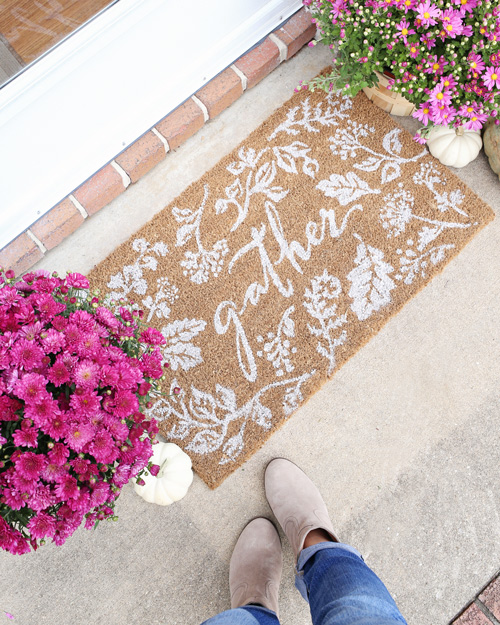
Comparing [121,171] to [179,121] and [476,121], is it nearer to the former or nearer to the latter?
[179,121]

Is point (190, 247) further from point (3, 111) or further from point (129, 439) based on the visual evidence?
point (129, 439)

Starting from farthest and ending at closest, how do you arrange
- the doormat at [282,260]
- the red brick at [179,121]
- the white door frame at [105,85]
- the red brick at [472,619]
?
the red brick at [179,121]
the doormat at [282,260]
the red brick at [472,619]
the white door frame at [105,85]

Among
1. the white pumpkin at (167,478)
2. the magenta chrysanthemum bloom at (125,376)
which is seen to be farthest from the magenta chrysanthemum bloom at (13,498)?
the white pumpkin at (167,478)

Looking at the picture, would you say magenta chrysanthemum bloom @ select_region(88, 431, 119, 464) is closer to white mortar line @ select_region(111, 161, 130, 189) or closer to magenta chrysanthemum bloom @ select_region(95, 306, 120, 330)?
magenta chrysanthemum bloom @ select_region(95, 306, 120, 330)

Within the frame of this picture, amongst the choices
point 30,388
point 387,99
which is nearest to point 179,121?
point 387,99

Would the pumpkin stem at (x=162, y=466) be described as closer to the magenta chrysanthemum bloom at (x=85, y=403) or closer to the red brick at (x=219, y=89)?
the magenta chrysanthemum bloom at (x=85, y=403)

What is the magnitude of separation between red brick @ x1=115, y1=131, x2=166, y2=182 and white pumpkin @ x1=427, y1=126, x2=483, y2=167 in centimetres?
92

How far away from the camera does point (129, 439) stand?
0.93 metres

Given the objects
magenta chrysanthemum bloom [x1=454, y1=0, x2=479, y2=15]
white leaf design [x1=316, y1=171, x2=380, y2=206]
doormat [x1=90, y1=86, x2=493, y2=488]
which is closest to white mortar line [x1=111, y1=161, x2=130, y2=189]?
doormat [x1=90, y1=86, x2=493, y2=488]

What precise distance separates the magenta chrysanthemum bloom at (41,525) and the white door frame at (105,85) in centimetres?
94

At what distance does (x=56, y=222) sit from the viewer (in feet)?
5.17

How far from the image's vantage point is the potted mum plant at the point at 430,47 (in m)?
1.25

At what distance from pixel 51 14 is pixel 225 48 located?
0.59 metres

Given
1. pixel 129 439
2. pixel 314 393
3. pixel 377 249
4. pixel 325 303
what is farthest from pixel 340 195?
pixel 129 439
